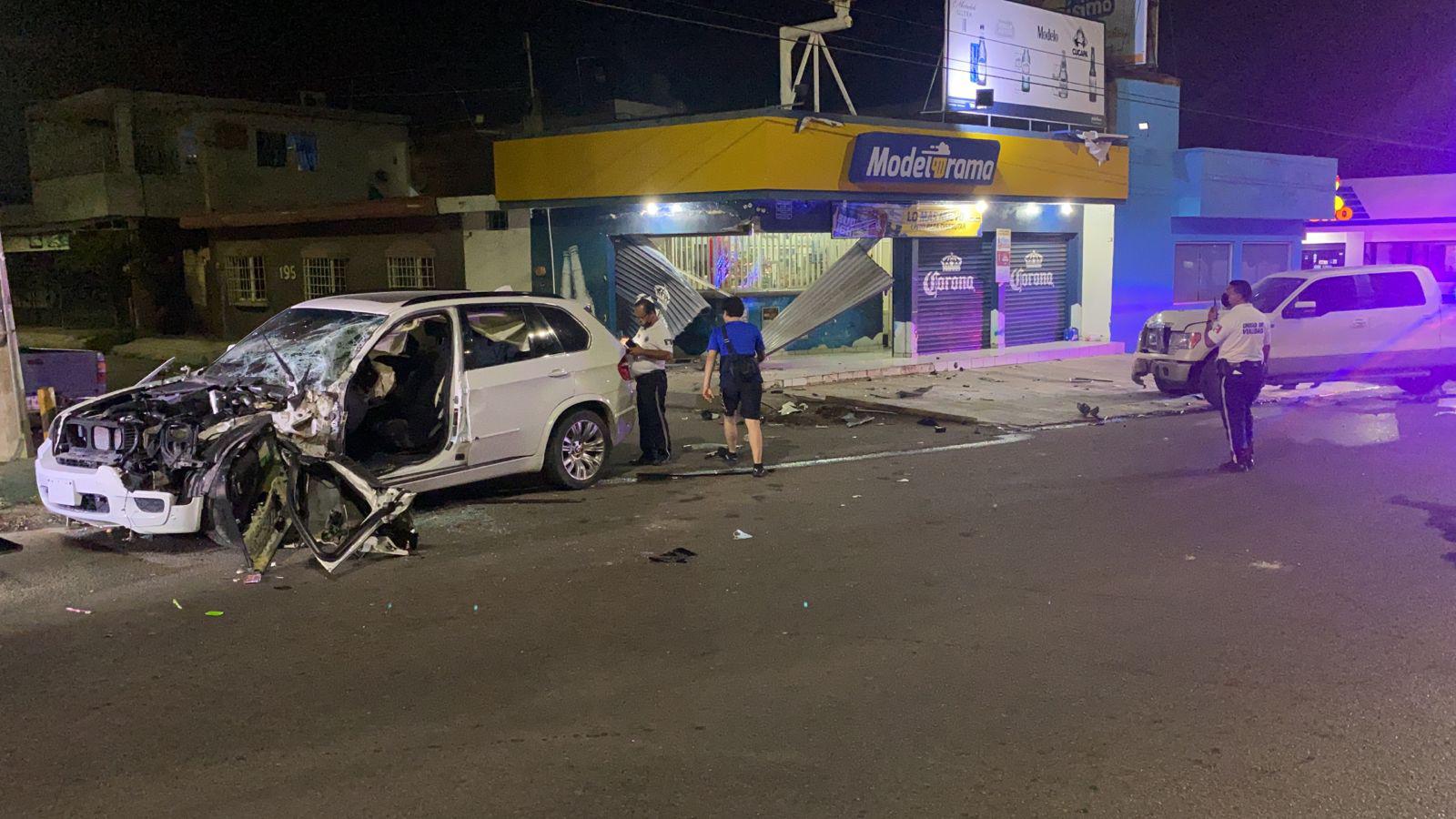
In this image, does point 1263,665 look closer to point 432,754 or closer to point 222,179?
point 432,754

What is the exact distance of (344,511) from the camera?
23.3 ft

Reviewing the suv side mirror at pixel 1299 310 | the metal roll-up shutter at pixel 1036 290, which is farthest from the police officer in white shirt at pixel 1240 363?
the metal roll-up shutter at pixel 1036 290

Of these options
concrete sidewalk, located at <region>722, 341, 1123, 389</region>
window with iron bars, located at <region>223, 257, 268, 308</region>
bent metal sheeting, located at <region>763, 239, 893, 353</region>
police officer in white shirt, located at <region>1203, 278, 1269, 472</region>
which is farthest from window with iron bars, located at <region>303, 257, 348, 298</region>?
police officer in white shirt, located at <region>1203, 278, 1269, 472</region>

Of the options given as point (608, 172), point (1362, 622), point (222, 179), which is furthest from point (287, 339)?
point (222, 179)

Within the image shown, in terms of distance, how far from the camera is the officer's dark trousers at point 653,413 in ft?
34.5

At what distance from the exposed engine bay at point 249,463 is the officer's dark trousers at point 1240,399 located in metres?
7.55

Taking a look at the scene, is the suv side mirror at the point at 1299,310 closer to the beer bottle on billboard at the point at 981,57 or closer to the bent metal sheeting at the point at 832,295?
the bent metal sheeting at the point at 832,295

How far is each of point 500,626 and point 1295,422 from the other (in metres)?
11.3

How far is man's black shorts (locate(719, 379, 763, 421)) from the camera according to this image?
1004 cm

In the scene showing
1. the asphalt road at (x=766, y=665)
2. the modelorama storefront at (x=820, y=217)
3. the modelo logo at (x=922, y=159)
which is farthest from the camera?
the modelo logo at (x=922, y=159)

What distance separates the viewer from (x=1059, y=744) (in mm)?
4344

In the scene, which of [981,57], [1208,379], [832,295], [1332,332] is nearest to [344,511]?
[1208,379]

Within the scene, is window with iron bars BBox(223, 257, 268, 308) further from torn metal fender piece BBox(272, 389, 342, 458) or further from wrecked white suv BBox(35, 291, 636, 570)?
torn metal fender piece BBox(272, 389, 342, 458)

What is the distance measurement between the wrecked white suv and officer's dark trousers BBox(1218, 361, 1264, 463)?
5.65 meters
